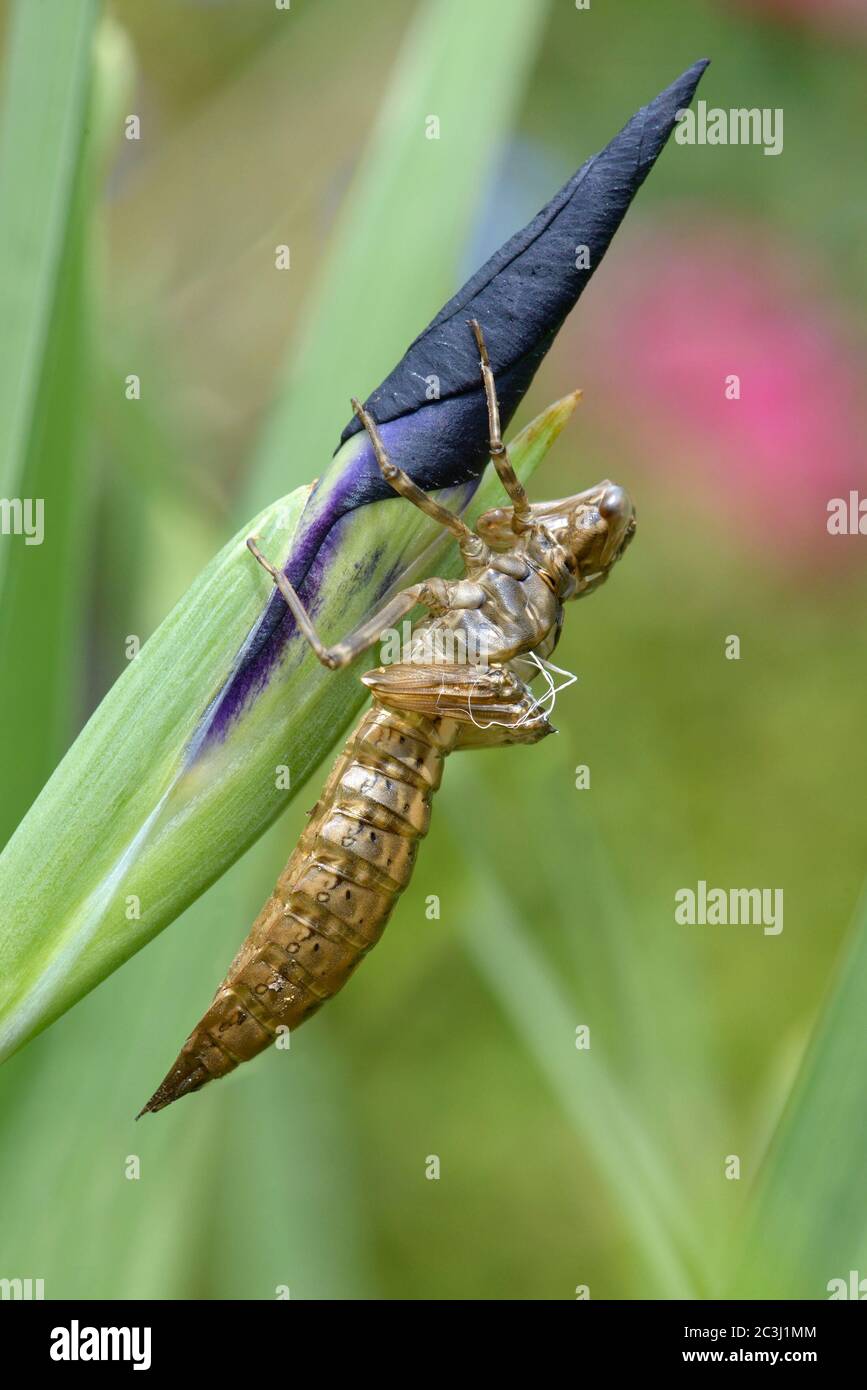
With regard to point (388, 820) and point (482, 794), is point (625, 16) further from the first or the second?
point (388, 820)

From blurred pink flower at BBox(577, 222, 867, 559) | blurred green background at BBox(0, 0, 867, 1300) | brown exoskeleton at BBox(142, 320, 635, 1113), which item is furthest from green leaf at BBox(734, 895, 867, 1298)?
blurred pink flower at BBox(577, 222, 867, 559)

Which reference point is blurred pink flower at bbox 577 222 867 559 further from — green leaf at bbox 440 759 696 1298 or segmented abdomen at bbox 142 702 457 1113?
segmented abdomen at bbox 142 702 457 1113

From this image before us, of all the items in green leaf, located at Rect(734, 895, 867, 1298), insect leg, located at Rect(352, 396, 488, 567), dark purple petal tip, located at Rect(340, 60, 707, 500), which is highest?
dark purple petal tip, located at Rect(340, 60, 707, 500)

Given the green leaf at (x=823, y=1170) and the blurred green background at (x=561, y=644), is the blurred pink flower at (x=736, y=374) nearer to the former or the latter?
the blurred green background at (x=561, y=644)

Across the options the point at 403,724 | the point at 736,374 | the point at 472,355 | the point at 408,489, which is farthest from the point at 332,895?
the point at 736,374

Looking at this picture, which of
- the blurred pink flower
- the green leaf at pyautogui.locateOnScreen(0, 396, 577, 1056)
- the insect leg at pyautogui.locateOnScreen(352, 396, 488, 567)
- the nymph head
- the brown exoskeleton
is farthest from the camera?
the blurred pink flower

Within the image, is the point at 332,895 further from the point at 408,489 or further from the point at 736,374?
the point at 736,374

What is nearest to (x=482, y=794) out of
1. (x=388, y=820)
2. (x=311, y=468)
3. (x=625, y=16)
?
(x=388, y=820)
